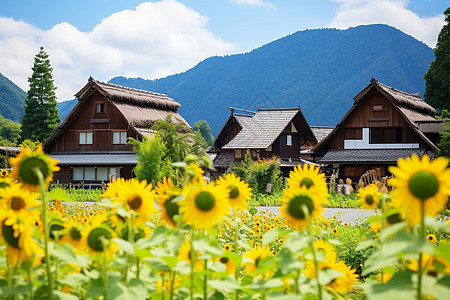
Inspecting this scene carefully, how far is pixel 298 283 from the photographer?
70.9 inches

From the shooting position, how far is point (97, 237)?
6.25ft

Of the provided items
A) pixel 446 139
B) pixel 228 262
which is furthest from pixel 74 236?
pixel 446 139

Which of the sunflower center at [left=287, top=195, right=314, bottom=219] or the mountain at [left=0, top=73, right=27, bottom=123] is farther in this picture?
the mountain at [left=0, top=73, right=27, bottom=123]

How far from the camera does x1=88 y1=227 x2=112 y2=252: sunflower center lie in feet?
6.23

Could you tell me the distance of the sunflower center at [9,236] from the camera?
5.78 ft

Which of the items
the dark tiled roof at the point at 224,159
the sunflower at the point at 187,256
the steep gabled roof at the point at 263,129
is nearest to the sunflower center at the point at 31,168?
the sunflower at the point at 187,256

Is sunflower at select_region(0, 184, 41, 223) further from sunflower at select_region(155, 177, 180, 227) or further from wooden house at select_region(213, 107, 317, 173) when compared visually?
wooden house at select_region(213, 107, 317, 173)

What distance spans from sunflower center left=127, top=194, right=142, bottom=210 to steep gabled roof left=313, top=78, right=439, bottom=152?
91.7ft

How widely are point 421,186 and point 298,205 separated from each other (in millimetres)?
547

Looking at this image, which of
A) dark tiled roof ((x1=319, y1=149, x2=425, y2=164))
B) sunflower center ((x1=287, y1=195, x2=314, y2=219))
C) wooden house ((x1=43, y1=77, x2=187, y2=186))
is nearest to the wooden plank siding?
dark tiled roof ((x1=319, y1=149, x2=425, y2=164))

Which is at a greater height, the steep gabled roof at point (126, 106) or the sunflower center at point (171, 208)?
the steep gabled roof at point (126, 106)

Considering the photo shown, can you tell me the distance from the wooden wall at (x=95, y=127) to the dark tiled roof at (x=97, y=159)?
694 millimetres

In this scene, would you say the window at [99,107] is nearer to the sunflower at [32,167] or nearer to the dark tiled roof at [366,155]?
the dark tiled roof at [366,155]

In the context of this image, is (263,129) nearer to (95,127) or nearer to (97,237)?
(95,127)
